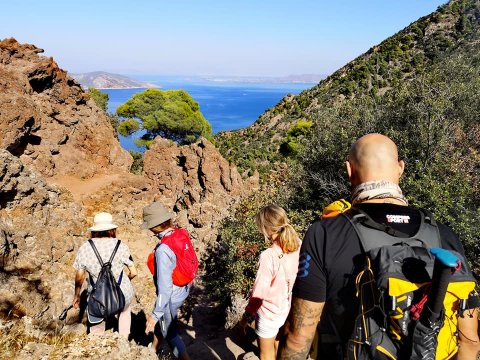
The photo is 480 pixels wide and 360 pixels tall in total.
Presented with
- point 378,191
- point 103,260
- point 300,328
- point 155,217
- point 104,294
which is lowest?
point 104,294

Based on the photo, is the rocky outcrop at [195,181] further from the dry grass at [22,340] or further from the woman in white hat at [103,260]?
the dry grass at [22,340]

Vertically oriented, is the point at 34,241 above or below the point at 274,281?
below

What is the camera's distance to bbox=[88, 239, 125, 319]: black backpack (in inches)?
163

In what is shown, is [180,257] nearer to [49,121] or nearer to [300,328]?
[300,328]

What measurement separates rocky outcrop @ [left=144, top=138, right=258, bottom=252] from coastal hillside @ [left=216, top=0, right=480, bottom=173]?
1212cm

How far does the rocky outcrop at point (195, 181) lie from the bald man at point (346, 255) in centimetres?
898

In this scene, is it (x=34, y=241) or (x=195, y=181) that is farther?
(x=195, y=181)

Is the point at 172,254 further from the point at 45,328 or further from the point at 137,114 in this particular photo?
the point at 137,114

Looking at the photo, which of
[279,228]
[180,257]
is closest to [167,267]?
[180,257]

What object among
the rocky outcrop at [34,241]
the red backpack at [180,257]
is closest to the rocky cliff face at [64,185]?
A: the rocky outcrop at [34,241]

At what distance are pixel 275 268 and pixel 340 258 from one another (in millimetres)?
1736

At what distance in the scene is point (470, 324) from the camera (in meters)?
1.87

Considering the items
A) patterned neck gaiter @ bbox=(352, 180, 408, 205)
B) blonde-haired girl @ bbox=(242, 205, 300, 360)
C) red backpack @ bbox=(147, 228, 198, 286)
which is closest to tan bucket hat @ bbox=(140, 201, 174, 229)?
red backpack @ bbox=(147, 228, 198, 286)

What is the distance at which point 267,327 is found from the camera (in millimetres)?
3672
